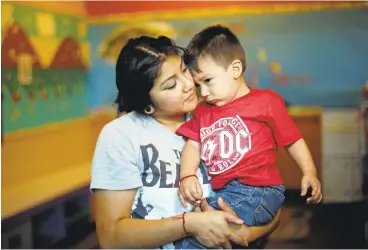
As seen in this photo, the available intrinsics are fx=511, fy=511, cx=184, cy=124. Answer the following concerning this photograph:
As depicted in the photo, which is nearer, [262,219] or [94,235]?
[262,219]

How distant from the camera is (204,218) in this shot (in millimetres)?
1202

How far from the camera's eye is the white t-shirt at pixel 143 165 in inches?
48.9

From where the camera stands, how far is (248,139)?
1.24 meters

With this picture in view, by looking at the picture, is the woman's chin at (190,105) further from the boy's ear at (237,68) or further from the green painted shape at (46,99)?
the green painted shape at (46,99)

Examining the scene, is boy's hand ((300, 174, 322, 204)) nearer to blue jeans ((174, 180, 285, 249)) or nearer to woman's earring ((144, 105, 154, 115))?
blue jeans ((174, 180, 285, 249))

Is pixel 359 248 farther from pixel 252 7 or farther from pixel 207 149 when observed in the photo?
pixel 252 7

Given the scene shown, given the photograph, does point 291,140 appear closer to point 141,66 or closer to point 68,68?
point 141,66

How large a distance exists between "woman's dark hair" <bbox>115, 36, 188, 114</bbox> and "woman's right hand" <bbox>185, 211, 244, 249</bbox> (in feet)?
1.00

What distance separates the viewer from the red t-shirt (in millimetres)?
1235

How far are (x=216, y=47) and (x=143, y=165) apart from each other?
0.34 metres

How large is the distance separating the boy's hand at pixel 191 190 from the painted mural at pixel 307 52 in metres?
0.35

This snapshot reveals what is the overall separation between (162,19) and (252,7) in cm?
27

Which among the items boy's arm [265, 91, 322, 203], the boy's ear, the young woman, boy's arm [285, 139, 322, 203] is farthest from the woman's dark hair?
boy's arm [285, 139, 322, 203]

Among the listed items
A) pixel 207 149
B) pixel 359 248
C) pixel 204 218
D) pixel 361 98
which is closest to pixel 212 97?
pixel 207 149
